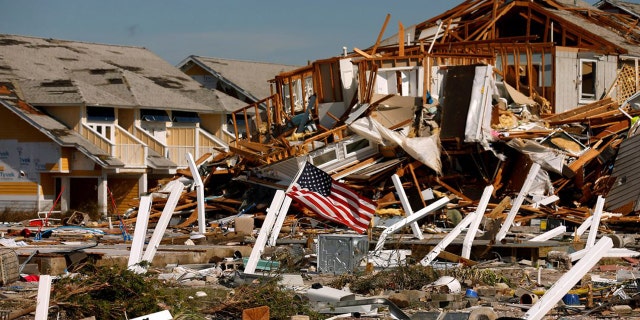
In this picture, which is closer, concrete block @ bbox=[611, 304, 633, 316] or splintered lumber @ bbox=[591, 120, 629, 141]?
concrete block @ bbox=[611, 304, 633, 316]

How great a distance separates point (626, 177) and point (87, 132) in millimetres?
24801

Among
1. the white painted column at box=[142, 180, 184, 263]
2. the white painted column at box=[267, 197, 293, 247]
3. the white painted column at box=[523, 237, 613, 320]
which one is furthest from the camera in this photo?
the white painted column at box=[267, 197, 293, 247]

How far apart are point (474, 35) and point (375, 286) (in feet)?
70.7

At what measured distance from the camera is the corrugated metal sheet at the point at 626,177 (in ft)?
82.1

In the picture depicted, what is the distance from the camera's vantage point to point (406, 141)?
2623cm

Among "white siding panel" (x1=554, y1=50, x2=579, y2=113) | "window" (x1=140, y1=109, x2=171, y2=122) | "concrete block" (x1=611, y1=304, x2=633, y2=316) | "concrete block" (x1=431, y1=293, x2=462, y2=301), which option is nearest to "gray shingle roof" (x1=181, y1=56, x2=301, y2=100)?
"window" (x1=140, y1=109, x2=171, y2=122)

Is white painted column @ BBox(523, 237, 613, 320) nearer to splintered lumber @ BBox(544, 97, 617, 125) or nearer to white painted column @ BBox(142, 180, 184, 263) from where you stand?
white painted column @ BBox(142, 180, 184, 263)

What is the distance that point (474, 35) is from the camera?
3528 cm

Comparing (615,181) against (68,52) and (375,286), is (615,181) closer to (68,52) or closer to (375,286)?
(375,286)

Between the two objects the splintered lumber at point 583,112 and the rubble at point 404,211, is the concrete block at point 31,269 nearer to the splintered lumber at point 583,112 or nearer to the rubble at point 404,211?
the rubble at point 404,211

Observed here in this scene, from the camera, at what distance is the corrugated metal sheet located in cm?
2502

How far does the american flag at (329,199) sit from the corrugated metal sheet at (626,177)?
8.66 m

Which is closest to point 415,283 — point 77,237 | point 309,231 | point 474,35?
point 309,231

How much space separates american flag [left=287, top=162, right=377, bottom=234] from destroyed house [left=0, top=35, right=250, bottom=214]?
22921mm
